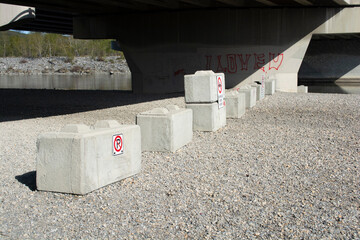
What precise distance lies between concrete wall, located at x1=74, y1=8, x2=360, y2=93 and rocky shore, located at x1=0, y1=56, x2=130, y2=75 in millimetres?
67802

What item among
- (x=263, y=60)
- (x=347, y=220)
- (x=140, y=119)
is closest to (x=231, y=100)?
(x=140, y=119)

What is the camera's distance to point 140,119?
28.8 ft

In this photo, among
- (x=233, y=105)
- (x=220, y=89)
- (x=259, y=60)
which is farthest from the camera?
(x=259, y=60)

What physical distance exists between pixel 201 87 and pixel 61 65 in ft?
338

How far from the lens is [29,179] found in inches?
273

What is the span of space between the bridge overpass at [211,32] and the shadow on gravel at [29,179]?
1806cm

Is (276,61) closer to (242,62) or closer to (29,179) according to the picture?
(242,62)

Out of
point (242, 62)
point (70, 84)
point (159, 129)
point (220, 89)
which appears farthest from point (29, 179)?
point (70, 84)

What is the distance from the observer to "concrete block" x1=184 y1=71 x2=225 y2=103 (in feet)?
35.7

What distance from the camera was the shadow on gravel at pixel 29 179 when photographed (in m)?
6.55

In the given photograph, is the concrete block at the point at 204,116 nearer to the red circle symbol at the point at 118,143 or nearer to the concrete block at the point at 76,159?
Result: the red circle symbol at the point at 118,143

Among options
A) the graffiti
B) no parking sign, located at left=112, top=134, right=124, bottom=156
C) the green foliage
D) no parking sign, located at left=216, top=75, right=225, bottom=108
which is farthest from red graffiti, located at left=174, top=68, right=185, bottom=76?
the green foliage

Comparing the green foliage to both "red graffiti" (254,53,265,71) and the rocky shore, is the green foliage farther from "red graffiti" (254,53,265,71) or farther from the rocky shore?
"red graffiti" (254,53,265,71)

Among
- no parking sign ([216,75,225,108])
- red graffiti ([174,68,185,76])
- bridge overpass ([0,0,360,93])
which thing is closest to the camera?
no parking sign ([216,75,225,108])
